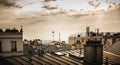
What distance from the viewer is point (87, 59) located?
1698cm

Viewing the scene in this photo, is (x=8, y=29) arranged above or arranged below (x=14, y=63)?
above

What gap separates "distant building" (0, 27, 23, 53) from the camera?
2472cm

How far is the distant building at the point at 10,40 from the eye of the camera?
2472 cm

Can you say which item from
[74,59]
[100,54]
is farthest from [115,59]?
[74,59]

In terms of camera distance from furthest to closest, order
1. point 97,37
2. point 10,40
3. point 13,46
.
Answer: point 97,37
point 13,46
point 10,40

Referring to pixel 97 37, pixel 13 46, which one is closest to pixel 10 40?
pixel 13 46

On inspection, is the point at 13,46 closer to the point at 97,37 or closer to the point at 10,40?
the point at 10,40

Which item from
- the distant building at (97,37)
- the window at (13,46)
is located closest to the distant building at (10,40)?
the window at (13,46)

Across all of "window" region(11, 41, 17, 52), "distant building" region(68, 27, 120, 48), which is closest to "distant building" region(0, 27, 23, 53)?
"window" region(11, 41, 17, 52)

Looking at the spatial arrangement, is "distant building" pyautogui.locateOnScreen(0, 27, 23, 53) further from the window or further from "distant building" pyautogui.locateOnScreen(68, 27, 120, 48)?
"distant building" pyautogui.locateOnScreen(68, 27, 120, 48)

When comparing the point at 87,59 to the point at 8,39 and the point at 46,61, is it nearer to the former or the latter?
the point at 46,61

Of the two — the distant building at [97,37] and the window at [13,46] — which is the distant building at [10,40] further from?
the distant building at [97,37]

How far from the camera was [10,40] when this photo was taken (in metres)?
25.4

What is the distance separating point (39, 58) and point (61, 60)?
260 centimetres
